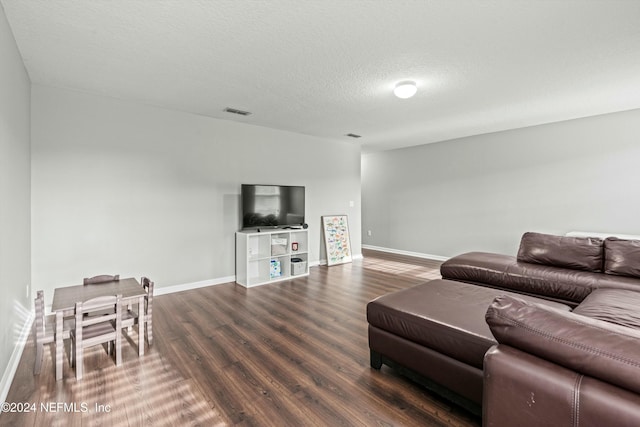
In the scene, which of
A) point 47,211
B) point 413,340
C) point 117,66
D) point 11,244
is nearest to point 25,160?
point 47,211

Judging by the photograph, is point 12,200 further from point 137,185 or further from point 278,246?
point 278,246

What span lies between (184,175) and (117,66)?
1.64m

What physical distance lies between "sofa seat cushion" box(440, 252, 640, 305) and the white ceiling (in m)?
1.97

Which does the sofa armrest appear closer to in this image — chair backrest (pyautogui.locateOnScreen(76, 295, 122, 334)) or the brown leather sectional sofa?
the brown leather sectional sofa

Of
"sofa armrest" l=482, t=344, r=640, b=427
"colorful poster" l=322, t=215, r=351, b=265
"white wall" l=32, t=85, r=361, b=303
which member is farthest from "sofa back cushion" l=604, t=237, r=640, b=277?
"white wall" l=32, t=85, r=361, b=303

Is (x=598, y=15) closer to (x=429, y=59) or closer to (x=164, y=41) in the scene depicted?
(x=429, y=59)

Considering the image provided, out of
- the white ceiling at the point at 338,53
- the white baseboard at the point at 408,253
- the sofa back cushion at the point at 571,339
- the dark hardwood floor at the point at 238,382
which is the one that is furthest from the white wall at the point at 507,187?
the sofa back cushion at the point at 571,339

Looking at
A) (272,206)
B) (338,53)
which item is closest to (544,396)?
(338,53)

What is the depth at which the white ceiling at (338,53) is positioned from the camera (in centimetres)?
197

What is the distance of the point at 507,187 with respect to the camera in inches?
212

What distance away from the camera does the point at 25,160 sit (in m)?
2.81

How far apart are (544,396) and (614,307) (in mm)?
1382

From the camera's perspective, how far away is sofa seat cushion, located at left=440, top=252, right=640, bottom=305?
2703 millimetres

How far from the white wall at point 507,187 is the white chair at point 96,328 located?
5.82 meters
